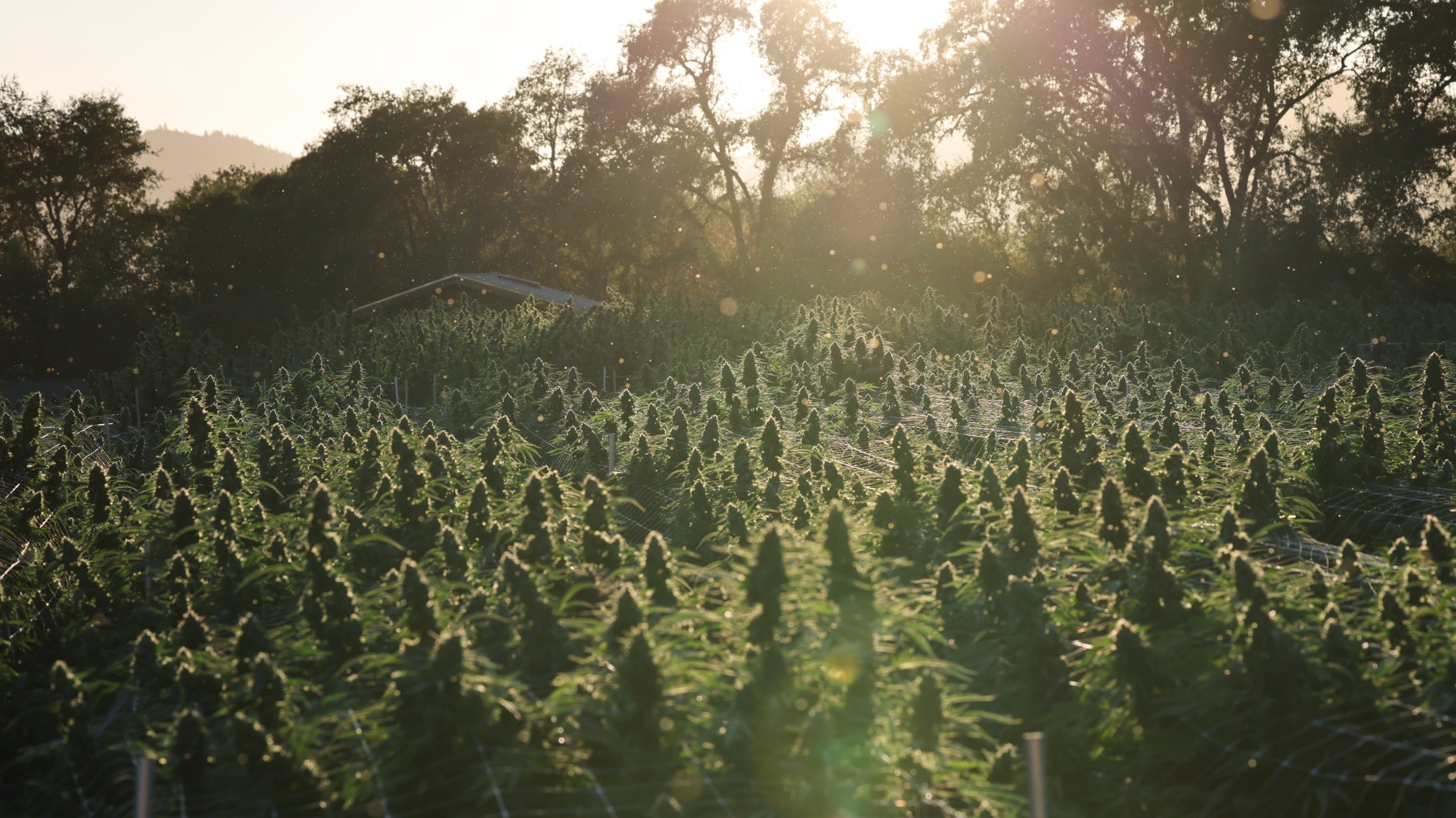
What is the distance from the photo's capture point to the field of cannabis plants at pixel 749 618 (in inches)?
125

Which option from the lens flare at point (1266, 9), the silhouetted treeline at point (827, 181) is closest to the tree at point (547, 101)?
the silhouetted treeline at point (827, 181)

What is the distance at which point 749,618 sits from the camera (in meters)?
3.51

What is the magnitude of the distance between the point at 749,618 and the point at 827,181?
31.2 m

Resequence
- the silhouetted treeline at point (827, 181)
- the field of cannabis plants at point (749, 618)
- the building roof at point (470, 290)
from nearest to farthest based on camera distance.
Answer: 1. the field of cannabis plants at point (749, 618)
2. the silhouetted treeline at point (827, 181)
3. the building roof at point (470, 290)

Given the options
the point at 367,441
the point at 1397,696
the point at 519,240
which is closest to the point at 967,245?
the point at 519,240

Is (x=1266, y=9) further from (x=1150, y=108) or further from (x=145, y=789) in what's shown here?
(x=145, y=789)

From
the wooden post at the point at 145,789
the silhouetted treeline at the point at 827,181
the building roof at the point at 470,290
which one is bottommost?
the wooden post at the point at 145,789

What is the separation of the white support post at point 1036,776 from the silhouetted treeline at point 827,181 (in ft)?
59.0

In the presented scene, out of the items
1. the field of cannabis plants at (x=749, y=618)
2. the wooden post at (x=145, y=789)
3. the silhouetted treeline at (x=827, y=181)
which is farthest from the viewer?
the silhouetted treeline at (x=827, y=181)

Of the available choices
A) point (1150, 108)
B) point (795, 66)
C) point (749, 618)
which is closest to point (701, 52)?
point (795, 66)

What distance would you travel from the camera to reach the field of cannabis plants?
125 inches

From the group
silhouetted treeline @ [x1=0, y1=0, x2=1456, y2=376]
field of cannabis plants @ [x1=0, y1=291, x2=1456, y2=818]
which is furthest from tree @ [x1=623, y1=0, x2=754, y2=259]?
field of cannabis plants @ [x1=0, y1=291, x2=1456, y2=818]

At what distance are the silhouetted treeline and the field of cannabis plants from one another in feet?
47.1

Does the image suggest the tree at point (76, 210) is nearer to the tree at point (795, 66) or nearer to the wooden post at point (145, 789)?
the tree at point (795, 66)
